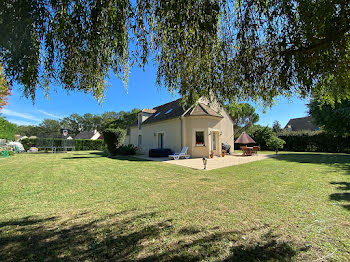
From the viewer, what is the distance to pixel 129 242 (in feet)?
8.88

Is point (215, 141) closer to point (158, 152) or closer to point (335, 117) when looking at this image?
point (158, 152)

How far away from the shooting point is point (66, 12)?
202 cm

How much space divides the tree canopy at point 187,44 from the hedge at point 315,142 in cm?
2210

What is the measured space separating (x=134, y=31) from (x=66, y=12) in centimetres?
86

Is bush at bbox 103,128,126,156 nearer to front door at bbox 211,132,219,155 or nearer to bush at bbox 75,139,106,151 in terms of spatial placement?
front door at bbox 211,132,219,155

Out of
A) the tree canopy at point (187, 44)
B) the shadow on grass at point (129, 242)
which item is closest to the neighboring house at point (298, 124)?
the tree canopy at point (187, 44)

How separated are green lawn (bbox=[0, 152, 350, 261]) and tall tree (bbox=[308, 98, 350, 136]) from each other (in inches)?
534

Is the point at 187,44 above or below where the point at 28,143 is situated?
above

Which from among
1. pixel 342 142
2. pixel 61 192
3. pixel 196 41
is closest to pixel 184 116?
pixel 61 192

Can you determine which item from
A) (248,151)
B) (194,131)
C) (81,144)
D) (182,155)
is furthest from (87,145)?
(248,151)

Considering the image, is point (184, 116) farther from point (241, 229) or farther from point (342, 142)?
point (342, 142)

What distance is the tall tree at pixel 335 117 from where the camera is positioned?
15.1 m

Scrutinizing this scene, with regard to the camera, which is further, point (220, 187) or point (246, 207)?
point (220, 187)

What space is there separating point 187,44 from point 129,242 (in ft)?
10.9
